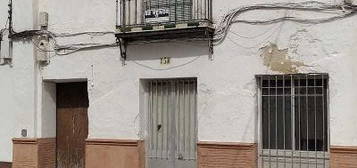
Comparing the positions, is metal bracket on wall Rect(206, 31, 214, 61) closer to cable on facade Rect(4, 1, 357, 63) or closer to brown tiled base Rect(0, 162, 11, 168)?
cable on facade Rect(4, 1, 357, 63)

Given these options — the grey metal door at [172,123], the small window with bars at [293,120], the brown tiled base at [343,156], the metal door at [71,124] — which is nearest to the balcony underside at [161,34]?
the grey metal door at [172,123]

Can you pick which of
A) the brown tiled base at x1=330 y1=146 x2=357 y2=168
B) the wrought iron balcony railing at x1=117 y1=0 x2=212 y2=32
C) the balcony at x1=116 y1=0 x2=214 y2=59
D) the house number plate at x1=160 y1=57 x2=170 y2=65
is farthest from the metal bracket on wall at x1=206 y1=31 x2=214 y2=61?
the brown tiled base at x1=330 y1=146 x2=357 y2=168

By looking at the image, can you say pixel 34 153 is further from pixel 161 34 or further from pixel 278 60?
pixel 278 60

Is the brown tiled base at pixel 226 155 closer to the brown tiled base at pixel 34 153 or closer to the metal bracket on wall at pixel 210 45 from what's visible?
the metal bracket on wall at pixel 210 45

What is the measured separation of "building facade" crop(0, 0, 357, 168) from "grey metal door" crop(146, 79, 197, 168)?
19mm

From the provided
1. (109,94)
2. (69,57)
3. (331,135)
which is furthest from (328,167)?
(69,57)

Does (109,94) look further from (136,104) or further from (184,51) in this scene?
(184,51)

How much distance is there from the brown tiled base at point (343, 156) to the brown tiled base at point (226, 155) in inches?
51.0

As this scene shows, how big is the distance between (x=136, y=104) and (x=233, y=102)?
1.95 m

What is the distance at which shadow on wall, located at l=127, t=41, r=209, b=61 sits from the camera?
9.93 m

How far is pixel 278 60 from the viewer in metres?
9.17

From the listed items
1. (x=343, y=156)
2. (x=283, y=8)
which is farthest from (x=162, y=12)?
(x=343, y=156)

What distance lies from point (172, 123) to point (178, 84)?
28.1 inches

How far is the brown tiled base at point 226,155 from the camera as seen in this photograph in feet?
30.7
